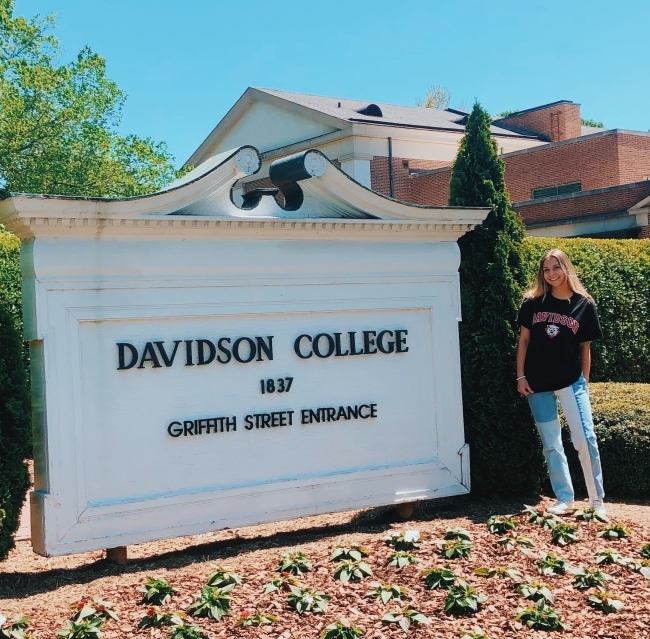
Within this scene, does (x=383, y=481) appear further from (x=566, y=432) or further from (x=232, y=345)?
(x=566, y=432)

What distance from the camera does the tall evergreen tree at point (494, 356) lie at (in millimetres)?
6770

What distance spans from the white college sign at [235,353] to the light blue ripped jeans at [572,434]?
624mm

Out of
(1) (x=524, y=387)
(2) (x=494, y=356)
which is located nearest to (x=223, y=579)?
(1) (x=524, y=387)

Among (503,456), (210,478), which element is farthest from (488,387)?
(210,478)

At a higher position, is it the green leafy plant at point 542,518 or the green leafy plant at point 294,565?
the green leafy plant at point 294,565

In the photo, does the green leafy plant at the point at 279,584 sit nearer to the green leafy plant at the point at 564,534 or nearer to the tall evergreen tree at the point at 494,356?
the green leafy plant at the point at 564,534

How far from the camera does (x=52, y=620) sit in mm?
4219

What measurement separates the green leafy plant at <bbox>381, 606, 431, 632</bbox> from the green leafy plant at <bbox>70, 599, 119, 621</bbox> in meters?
1.31

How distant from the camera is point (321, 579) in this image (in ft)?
15.5

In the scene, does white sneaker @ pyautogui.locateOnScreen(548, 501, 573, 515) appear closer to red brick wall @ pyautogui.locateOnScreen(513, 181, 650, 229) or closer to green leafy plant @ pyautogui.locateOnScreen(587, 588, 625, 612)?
green leafy plant @ pyautogui.locateOnScreen(587, 588, 625, 612)

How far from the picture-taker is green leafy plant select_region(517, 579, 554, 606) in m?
4.41

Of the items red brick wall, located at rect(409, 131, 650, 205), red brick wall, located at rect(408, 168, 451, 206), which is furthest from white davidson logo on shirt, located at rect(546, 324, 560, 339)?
red brick wall, located at rect(408, 168, 451, 206)

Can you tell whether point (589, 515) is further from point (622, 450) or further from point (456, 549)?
point (622, 450)

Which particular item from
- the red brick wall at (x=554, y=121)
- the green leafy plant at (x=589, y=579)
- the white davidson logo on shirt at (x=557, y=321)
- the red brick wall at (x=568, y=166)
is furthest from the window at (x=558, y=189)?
the green leafy plant at (x=589, y=579)
